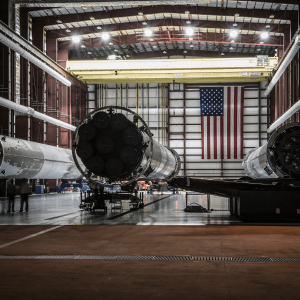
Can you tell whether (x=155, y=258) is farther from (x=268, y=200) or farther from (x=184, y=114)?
(x=184, y=114)

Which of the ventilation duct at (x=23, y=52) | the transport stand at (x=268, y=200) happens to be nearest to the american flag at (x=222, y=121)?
the ventilation duct at (x=23, y=52)

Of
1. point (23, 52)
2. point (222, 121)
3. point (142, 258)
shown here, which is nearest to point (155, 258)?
point (142, 258)

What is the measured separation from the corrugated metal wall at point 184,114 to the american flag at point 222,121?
1.64m

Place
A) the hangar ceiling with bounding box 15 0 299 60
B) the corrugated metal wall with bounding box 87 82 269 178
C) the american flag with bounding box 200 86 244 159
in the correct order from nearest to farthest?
Answer: the hangar ceiling with bounding box 15 0 299 60
the american flag with bounding box 200 86 244 159
the corrugated metal wall with bounding box 87 82 269 178

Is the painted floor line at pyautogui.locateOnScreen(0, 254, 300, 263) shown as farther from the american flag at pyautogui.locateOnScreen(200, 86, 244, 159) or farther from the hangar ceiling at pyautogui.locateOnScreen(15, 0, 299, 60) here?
the american flag at pyautogui.locateOnScreen(200, 86, 244, 159)

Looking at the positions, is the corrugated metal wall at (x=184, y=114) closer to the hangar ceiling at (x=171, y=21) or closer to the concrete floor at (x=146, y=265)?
the hangar ceiling at (x=171, y=21)

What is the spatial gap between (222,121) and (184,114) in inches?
179

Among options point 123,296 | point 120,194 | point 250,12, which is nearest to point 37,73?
point 250,12

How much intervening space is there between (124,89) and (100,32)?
33.1 feet

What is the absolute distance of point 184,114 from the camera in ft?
132

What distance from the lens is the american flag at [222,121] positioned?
37188 millimetres

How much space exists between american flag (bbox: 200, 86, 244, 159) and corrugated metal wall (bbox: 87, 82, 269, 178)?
1.64 metres

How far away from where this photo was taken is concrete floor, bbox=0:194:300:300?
414cm

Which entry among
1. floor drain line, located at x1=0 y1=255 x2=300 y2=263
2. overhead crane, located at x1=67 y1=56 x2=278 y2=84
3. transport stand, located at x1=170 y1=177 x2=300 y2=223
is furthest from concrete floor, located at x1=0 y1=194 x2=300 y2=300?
overhead crane, located at x1=67 y1=56 x2=278 y2=84
